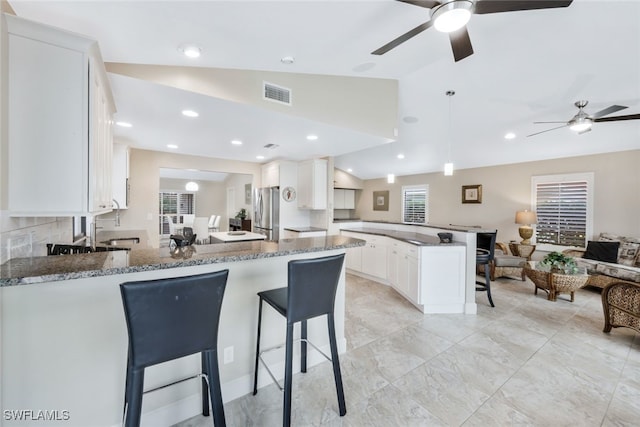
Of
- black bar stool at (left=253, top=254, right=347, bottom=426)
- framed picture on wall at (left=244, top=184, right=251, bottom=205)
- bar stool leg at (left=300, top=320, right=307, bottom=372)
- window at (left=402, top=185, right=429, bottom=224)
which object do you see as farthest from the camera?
framed picture on wall at (left=244, top=184, right=251, bottom=205)

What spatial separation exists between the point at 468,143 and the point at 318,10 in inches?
179

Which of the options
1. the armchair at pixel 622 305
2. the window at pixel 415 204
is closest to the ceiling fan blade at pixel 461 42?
the armchair at pixel 622 305

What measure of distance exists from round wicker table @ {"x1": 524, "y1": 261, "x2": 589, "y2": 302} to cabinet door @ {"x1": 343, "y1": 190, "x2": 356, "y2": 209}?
527 cm

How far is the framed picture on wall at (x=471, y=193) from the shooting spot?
607 centimetres

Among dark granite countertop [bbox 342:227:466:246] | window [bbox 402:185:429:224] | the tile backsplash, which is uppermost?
window [bbox 402:185:429:224]

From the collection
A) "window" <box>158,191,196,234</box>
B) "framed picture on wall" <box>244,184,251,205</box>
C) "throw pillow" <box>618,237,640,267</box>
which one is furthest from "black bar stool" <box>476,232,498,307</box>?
"window" <box>158,191,196,234</box>

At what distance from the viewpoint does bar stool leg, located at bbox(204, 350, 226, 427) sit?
127 cm

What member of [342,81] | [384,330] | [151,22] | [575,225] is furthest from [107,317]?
[575,225]

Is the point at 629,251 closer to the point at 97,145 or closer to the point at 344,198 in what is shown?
the point at 344,198

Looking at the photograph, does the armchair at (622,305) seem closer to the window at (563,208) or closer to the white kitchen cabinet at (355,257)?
the window at (563,208)

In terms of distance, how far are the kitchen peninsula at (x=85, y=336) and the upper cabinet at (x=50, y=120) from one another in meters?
0.35

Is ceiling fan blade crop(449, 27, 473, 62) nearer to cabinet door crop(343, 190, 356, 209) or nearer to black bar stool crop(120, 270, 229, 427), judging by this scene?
black bar stool crop(120, 270, 229, 427)

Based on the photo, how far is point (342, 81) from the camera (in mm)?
3018

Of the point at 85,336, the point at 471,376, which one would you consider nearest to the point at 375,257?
the point at 471,376
